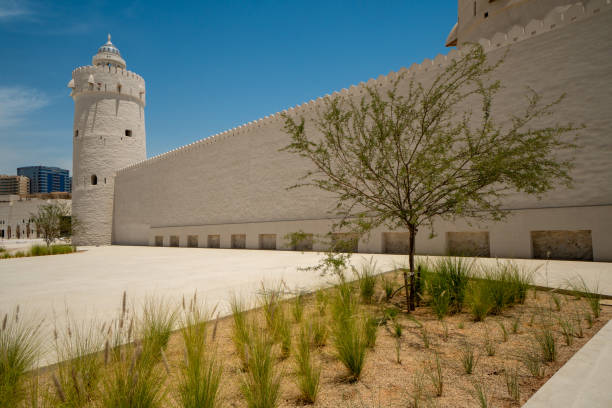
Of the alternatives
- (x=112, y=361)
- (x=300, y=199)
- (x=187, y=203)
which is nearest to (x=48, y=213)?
(x=187, y=203)

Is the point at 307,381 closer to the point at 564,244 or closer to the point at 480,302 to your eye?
the point at 480,302

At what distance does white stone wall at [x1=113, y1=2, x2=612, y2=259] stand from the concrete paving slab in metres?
7.20

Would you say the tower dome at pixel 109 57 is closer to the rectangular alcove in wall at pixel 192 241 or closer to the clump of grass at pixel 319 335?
the rectangular alcove in wall at pixel 192 241

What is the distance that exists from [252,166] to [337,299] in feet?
45.5

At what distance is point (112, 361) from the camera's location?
→ 6.61 feet

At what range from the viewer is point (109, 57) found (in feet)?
87.9

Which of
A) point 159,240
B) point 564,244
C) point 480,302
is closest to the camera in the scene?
point 480,302

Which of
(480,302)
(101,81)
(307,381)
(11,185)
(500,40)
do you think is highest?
(11,185)

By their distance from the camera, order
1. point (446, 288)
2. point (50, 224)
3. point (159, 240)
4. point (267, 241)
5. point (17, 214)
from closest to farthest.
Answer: point (446, 288), point (267, 241), point (50, 224), point (159, 240), point (17, 214)

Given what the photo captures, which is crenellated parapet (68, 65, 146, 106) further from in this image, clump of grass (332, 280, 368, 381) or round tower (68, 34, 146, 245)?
clump of grass (332, 280, 368, 381)

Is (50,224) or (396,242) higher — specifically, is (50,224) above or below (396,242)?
above

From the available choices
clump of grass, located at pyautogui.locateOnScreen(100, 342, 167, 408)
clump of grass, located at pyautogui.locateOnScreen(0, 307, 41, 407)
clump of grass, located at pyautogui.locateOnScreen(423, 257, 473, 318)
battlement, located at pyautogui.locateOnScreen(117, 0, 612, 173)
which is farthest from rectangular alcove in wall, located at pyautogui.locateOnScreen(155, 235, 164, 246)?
clump of grass, located at pyautogui.locateOnScreen(100, 342, 167, 408)

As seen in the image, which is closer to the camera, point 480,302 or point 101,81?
point 480,302

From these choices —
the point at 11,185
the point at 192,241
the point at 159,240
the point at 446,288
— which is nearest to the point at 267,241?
the point at 192,241
